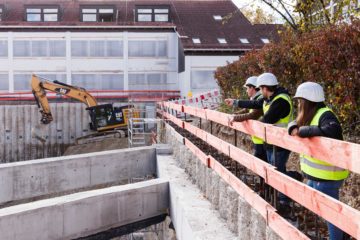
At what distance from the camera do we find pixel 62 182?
1261 cm

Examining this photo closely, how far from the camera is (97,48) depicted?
118 feet

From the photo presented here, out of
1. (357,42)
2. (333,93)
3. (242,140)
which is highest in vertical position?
(357,42)

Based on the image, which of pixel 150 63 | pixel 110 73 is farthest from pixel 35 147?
pixel 150 63

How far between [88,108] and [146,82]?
9.46m

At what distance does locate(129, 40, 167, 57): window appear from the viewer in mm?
36219

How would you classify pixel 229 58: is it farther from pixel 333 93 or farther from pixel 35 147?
pixel 333 93

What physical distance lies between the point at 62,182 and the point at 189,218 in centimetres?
624

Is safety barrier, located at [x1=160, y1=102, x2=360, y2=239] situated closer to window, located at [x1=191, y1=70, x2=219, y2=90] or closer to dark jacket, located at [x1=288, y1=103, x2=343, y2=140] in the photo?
dark jacket, located at [x1=288, y1=103, x2=343, y2=140]

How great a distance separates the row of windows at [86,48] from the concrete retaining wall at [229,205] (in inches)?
1041

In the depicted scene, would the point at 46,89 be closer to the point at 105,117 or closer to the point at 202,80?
the point at 105,117

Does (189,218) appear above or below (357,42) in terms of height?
below

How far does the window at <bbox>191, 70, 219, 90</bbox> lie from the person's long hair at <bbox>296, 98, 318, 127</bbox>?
2910 centimetres

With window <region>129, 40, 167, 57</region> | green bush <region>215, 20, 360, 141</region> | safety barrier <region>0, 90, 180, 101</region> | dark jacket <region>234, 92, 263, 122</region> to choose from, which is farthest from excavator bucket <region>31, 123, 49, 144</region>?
dark jacket <region>234, 92, 263, 122</region>

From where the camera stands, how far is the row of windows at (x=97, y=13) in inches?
1437
